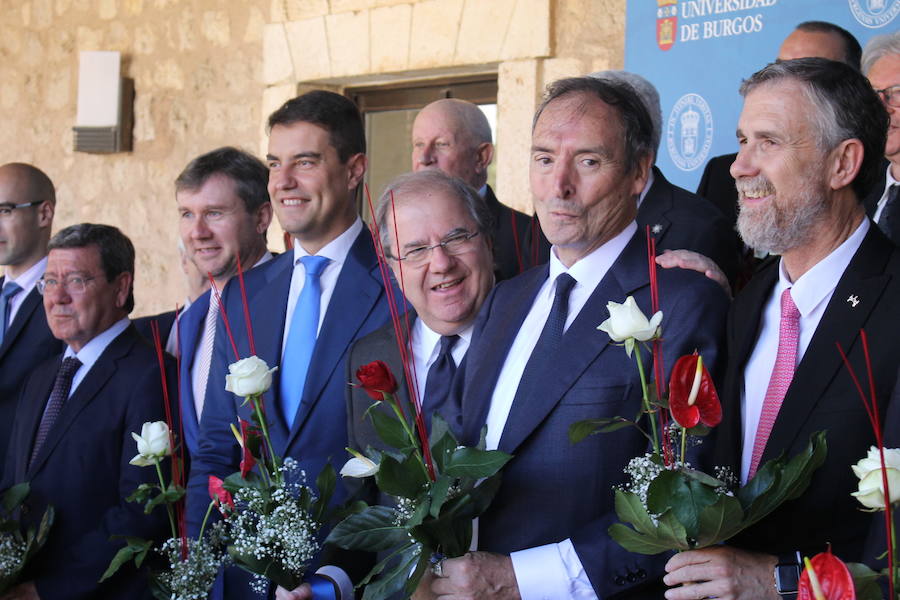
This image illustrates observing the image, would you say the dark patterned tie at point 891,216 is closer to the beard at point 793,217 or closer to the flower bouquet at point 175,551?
the beard at point 793,217

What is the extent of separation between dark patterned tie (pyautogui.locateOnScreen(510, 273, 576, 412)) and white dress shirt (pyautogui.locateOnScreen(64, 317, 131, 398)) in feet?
7.09

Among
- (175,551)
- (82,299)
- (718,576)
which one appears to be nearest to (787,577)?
(718,576)

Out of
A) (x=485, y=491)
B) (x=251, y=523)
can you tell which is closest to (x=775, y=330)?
(x=485, y=491)

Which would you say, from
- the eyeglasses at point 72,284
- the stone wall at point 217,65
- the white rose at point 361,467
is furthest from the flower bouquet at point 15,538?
the stone wall at point 217,65

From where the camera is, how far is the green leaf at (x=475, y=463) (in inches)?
91.0

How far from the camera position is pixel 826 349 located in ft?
7.79

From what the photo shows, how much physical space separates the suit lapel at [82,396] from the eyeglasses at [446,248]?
1481 millimetres

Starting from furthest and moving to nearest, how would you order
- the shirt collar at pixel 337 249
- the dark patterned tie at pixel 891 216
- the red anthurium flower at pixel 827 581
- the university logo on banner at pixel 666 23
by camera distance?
the university logo on banner at pixel 666 23 → the shirt collar at pixel 337 249 → the dark patterned tie at pixel 891 216 → the red anthurium flower at pixel 827 581

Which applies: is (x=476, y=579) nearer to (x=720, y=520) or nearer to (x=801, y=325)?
(x=720, y=520)

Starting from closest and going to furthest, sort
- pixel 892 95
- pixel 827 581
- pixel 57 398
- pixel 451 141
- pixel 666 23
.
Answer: pixel 827 581
pixel 892 95
pixel 57 398
pixel 451 141
pixel 666 23

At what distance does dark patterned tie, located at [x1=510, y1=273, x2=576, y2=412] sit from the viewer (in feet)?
8.54

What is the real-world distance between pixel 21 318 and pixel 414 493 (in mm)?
3250

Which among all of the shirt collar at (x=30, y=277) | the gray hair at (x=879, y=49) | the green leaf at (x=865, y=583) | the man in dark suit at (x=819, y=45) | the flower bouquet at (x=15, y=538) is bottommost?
the flower bouquet at (x=15, y=538)

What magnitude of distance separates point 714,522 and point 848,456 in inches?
17.1
